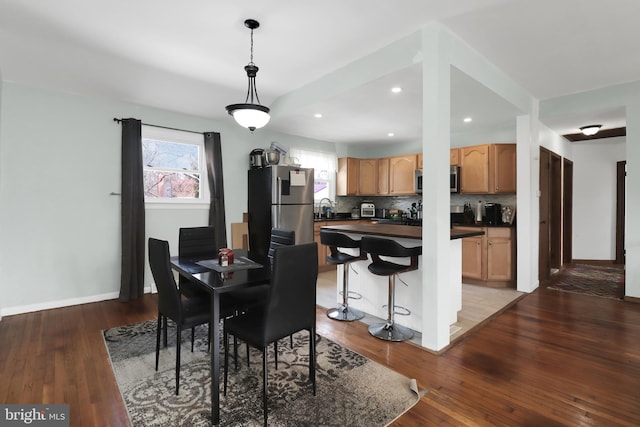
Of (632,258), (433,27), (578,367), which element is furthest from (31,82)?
(632,258)

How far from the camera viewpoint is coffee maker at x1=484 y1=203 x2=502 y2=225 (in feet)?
15.9

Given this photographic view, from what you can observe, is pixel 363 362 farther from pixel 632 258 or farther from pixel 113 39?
pixel 632 258

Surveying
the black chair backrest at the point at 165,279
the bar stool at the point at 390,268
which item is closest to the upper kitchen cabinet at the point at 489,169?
the bar stool at the point at 390,268

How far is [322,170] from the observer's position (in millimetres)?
6246

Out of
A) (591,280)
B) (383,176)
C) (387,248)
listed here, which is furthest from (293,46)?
(591,280)

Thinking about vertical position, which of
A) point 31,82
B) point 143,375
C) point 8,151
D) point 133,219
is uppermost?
point 31,82

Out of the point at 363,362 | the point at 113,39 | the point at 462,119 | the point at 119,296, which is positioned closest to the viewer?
the point at 363,362

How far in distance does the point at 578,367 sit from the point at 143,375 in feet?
10.1

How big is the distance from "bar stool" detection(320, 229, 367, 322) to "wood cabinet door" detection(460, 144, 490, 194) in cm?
274

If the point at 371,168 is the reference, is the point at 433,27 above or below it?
above

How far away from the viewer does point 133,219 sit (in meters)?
4.02

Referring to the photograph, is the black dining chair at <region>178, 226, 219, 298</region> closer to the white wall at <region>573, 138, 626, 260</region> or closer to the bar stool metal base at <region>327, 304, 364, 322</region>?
the bar stool metal base at <region>327, 304, 364, 322</region>

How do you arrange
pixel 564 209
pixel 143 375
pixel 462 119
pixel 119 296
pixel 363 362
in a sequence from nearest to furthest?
pixel 143 375 < pixel 363 362 < pixel 119 296 < pixel 462 119 < pixel 564 209

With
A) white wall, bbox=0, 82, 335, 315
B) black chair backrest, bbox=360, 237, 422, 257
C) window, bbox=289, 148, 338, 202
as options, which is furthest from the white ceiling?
window, bbox=289, 148, 338, 202
